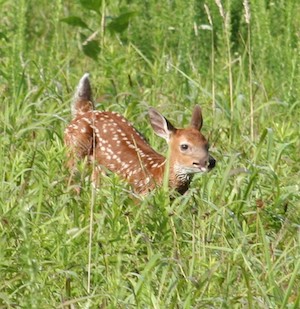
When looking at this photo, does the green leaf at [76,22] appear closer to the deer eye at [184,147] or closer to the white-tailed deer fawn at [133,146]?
the white-tailed deer fawn at [133,146]

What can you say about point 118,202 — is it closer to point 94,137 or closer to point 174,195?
point 174,195

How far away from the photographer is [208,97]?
8.34 metres

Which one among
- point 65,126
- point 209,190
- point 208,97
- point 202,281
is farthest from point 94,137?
point 202,281

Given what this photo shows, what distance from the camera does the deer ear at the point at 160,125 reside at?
7.55 m

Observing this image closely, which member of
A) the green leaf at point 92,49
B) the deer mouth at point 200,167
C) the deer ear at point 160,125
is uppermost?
the green leaf at point 92,49

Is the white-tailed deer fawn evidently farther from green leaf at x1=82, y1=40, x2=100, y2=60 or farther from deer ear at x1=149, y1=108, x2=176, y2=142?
green leaf at x1=82, y1=40, x2=100, y2=60

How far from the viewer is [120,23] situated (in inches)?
357

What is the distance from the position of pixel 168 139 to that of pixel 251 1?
1.66 meters

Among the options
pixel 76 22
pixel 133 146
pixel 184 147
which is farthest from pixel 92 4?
pixel 184 147

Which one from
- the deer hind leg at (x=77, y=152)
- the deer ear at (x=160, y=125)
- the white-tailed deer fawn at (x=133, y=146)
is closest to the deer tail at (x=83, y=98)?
the white-tailed deer fawn at (x=133, y=146)

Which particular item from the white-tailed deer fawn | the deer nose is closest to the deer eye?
the white-tailed deer fawn

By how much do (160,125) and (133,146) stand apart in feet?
1.14

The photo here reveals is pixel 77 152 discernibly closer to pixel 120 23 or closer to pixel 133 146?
pixel 133 146

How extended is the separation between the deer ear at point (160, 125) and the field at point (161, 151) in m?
0.28
